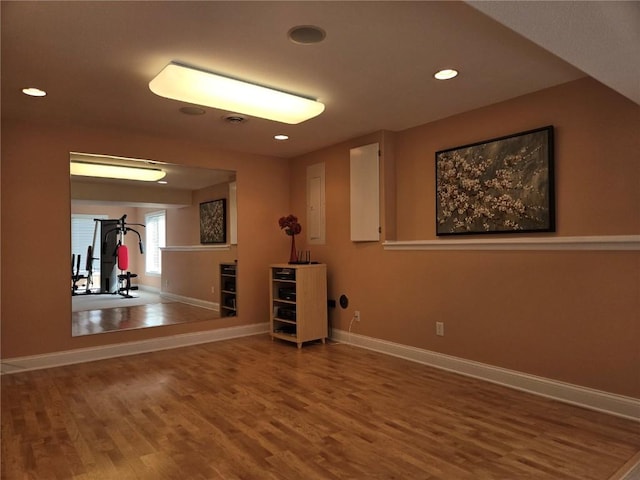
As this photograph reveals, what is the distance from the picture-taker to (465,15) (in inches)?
82.4

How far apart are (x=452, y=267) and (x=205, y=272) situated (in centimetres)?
284

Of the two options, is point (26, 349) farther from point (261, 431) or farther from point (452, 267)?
point (452, 267)

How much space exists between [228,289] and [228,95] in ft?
8.73

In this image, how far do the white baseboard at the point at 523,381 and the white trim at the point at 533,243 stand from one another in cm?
97

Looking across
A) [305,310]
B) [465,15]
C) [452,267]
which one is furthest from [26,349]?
[465,15]

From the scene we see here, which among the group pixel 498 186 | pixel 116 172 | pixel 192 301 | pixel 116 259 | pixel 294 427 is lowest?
pixel 294 427

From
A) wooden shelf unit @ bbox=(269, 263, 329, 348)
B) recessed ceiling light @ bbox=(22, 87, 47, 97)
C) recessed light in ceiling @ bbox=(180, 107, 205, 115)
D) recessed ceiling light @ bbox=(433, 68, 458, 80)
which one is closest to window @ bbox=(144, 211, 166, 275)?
wooden shelf unit @ bbox=(269, 263, 329, 348)

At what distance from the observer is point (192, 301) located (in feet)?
15.8

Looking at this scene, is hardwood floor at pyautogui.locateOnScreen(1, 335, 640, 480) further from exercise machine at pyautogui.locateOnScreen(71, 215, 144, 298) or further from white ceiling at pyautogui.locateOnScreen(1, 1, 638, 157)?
white ceiling at pyautogui.locateOnScreen(1, 1, 638, 157)

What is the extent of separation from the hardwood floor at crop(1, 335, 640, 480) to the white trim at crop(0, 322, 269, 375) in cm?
18

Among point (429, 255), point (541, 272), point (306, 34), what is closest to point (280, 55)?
point (306, 34)

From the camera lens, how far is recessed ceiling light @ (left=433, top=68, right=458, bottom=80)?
109 inches

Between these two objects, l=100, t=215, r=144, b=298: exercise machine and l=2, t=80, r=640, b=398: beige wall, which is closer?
l=2, t=80, r=640, b=398: beige wall

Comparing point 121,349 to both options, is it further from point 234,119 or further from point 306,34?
point 306,34
